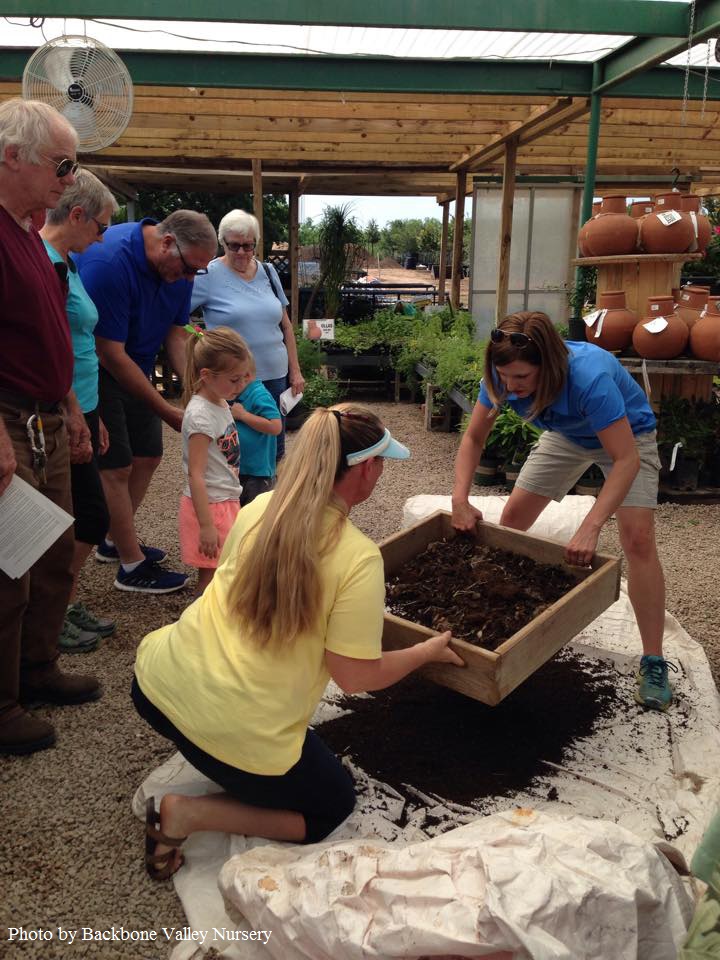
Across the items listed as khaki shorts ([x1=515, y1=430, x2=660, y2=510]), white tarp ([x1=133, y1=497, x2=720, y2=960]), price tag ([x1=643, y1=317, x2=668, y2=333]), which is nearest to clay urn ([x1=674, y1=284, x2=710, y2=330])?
price tag ([x1=643, y1=317, x2=668, y2=333])

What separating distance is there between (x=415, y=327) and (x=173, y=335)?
253 inches

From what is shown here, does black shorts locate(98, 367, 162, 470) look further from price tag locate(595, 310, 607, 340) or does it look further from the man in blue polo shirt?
price tag locate(595, 310, 607, 340)

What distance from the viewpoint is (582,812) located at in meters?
2.27

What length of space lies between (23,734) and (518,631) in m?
1.73

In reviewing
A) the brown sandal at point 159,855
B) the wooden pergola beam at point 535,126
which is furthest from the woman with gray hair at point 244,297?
the wooden pergola beam at point 535,126

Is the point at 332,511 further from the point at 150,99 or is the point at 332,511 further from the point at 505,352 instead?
the point at 150,99

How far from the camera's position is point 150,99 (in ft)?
23.0

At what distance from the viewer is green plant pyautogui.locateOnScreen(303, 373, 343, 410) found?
8.43 meters

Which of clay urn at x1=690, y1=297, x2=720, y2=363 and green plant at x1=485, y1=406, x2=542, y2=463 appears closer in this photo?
clay urn at x1=690, y1=297, x2=720, y2=363

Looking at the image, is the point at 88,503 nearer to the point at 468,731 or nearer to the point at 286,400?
the point at 286,400

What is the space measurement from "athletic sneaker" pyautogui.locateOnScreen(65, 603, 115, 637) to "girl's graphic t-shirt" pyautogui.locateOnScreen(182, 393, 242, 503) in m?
0.74

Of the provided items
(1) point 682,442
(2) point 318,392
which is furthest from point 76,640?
(2) point 318,392

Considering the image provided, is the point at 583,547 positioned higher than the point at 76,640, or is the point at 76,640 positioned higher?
the point at 583,547

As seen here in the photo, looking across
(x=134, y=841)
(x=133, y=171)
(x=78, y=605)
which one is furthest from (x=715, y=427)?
(x=133, y=171)
